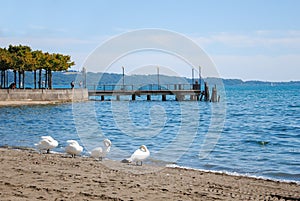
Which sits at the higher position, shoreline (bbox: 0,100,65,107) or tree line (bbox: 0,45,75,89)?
tree line (bbox: 0,45,75,89)

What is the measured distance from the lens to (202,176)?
12.0m

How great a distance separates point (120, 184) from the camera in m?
9.84

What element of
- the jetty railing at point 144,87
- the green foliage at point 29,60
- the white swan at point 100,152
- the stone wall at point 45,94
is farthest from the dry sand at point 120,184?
the jetty railing at point 144,87

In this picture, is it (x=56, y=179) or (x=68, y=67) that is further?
(x=68, y=67)

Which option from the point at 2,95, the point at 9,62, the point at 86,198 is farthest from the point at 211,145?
the point at 9,62

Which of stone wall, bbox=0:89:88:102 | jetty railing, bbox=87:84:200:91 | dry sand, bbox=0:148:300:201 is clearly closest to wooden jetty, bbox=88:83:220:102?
jetty railing, bbox=87:84:200:91

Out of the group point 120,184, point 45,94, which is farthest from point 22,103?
point 120,184

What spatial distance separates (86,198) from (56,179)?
1.96 m

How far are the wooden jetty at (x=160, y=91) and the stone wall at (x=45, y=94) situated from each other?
17.1 feet

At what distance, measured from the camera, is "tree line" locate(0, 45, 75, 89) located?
57706 millimetres

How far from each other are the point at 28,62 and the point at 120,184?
5120cm

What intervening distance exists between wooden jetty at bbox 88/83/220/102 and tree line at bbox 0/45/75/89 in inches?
261

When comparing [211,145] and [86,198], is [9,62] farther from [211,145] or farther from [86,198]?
[86,198]

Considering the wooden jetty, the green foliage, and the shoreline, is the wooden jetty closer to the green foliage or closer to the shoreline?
the green foliage
